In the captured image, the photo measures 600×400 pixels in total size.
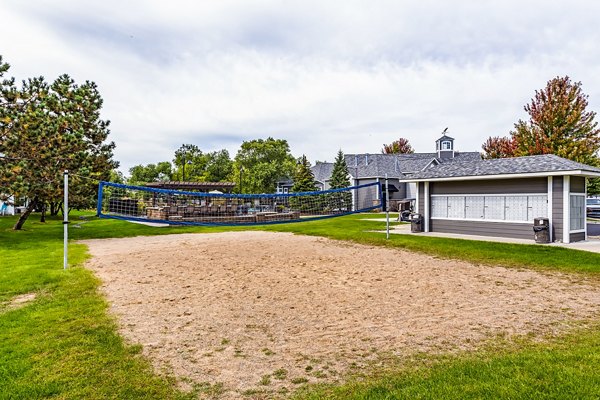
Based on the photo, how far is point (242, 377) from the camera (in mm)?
3473

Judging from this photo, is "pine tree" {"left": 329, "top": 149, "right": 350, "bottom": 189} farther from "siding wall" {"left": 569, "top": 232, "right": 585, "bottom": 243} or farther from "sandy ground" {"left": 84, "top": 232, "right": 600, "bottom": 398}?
"sandy ground" {"left": 84, "top": 232, "right": 600, "bottom": 398}

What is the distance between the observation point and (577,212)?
551 inches

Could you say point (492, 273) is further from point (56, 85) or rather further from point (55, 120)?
point (56, 85)

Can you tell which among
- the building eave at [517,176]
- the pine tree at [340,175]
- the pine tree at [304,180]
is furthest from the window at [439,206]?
the pine tree at [304,180]

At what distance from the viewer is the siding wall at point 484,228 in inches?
571

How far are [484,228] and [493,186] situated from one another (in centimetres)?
192

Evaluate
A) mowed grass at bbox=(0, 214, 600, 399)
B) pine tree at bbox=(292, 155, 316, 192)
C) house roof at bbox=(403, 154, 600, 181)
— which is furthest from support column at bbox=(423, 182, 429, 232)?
pine tree at bbox=(292, 155, 316, 192)

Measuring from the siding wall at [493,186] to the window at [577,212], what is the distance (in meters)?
1.09

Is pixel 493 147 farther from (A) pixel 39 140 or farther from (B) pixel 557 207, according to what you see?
(A) pixel 39 140

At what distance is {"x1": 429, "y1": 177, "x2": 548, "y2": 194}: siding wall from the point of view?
1410 centimetres

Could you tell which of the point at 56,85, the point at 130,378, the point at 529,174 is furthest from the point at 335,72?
the point at 130,378

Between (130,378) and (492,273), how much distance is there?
833 centimetres

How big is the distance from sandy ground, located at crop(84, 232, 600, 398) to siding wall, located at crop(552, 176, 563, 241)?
6.31 m

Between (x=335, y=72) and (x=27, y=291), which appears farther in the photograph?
(x=335, y=72)
